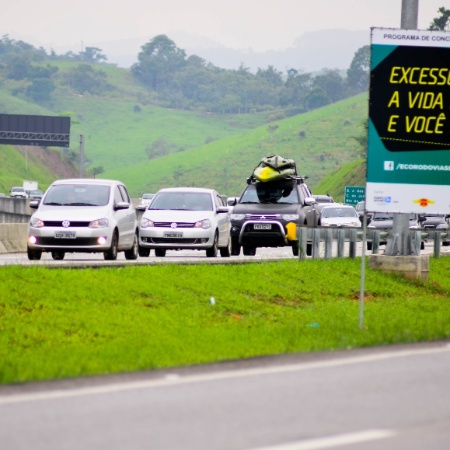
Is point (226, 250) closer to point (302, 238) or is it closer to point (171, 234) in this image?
point (171, 234)

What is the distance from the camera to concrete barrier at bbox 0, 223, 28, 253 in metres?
38.8

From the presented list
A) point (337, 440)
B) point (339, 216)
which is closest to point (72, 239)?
point (337, 440)

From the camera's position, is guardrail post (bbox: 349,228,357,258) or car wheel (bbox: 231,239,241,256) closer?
guardrail post (bbox: 349,228,357,258)

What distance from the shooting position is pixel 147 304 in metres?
19.0

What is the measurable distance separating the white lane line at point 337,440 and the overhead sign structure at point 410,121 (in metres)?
9.80

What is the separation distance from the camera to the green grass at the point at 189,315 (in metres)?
13.3

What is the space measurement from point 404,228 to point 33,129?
115768 millimetres

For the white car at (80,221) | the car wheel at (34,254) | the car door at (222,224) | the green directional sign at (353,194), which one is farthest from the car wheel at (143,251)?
the green directional sign at (353,194)

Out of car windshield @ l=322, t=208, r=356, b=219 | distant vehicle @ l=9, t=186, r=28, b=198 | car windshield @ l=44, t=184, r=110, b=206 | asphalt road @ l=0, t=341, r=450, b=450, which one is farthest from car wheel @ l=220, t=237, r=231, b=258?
distant vehicle @ l=9, t=186, r=28, b=198

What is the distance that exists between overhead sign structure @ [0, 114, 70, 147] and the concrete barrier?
9877 centimetres

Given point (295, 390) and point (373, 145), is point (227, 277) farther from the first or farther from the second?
point (295, 390)

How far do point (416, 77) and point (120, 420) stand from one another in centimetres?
1079

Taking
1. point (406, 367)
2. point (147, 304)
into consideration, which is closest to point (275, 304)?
point (147, 304)

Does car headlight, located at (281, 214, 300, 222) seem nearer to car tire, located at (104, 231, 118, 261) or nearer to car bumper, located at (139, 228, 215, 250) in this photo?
car bumper, located at (139, 228, 215, 250)
